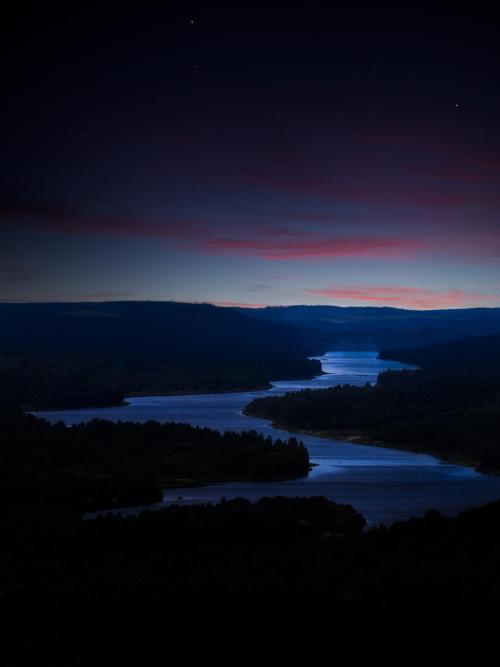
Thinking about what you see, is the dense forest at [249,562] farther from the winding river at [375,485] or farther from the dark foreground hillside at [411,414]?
the dark foreground hillside at [411,414]

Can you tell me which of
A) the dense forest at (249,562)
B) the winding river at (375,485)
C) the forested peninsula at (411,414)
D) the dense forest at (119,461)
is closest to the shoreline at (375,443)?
the forested peninsula at (411,414)

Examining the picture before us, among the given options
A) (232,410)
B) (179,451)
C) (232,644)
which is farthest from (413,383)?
(232,644)

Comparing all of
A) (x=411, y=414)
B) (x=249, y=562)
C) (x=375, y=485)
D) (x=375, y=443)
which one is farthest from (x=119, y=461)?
(x=411, y=414)

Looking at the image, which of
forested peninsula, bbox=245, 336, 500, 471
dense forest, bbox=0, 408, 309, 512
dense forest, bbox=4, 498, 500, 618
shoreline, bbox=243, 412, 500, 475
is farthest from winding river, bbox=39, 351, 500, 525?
dense forest, bbox=4, 498, 500, 618

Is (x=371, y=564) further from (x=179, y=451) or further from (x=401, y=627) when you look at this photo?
(x=179, y=451)

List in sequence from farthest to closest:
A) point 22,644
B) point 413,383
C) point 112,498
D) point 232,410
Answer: point 413,383 < point 232,410 < point 112,498 < point 22,644

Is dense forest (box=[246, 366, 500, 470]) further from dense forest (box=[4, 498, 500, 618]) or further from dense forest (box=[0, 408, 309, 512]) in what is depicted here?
dense forest (box=[4, 498, 500, 618])
